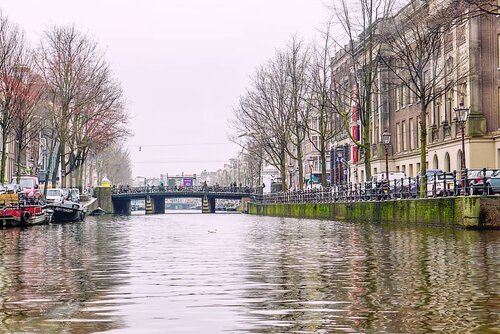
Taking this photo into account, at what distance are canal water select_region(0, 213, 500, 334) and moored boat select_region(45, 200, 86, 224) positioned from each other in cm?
3732

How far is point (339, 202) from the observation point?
5772 cm

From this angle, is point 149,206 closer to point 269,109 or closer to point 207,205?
point 207,205

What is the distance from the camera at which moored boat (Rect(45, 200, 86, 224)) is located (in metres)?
58.4

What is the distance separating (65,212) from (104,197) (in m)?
53.9

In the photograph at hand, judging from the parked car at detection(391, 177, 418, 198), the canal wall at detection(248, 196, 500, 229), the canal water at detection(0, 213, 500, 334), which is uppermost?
the parked car at detection(391, 177, 418, 198)

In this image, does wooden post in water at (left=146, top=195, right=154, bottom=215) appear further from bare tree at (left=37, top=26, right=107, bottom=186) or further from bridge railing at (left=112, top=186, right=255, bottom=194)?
bare tree at (left=37, top=26, right=107, bottom=186)

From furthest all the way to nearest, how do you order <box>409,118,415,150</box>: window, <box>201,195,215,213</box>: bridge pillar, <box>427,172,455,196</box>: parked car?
<box>201,195,215,213</box>: bridge pillar → <box>409,118,415,150</box>: window → <box>427,172,455,196</box>: parked car

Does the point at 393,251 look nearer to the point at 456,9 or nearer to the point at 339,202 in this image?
the point at 456,9

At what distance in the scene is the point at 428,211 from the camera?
121 feet

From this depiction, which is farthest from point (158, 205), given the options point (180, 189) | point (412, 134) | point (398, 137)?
point (412, 134)

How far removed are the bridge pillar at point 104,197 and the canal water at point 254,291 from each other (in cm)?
9197

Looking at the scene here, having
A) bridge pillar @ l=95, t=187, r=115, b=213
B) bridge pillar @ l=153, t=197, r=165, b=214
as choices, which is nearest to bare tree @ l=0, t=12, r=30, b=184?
bridge pillar @ l=95, t=187, r=115, b=213

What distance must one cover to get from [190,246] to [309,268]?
903 centimetres

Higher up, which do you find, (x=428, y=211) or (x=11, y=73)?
(x=11, y=73)
